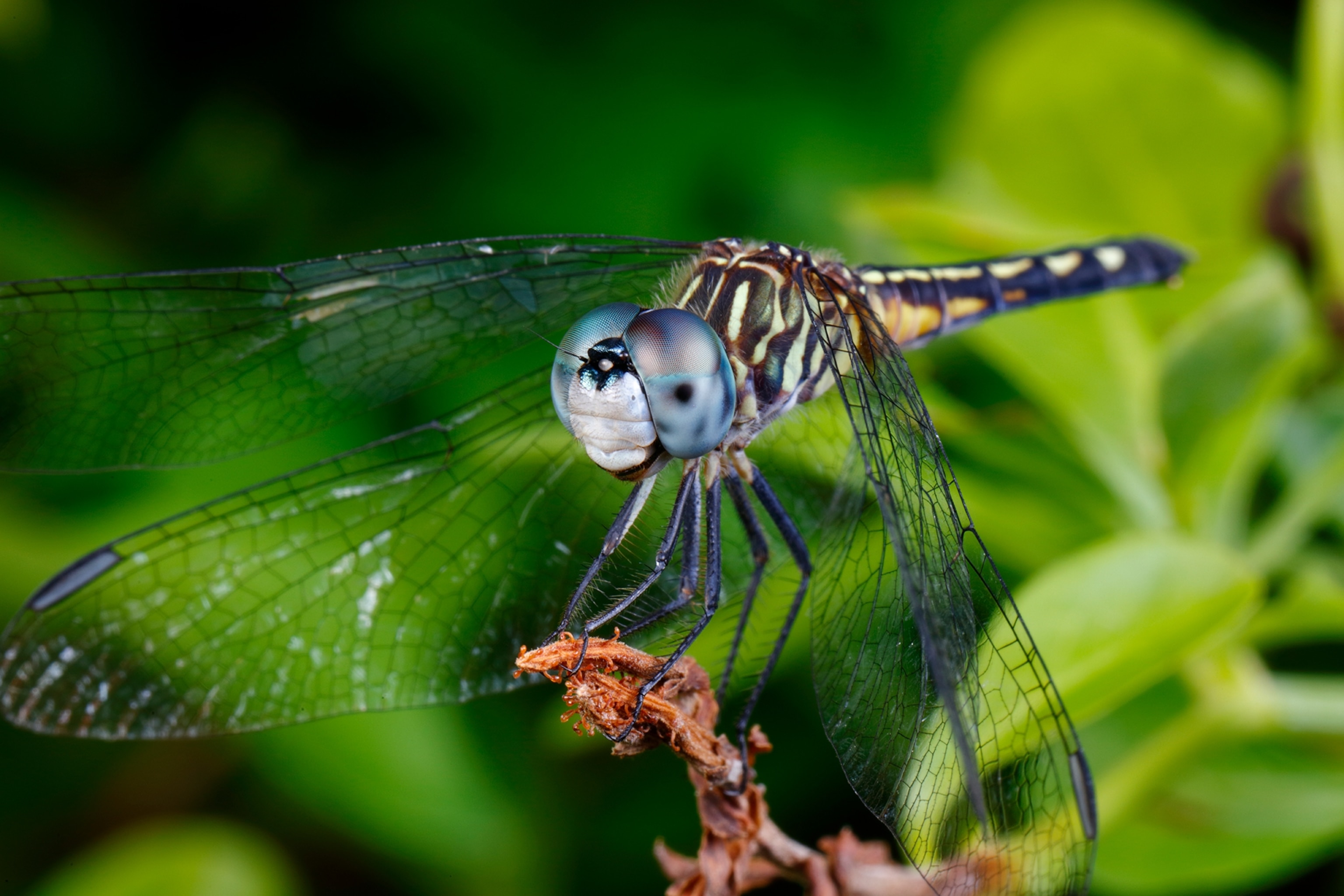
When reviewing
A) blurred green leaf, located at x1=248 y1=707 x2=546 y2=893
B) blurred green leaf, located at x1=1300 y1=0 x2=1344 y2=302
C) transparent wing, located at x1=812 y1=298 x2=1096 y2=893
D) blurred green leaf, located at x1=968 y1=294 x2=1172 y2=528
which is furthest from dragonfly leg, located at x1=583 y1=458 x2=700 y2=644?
blurred green leaf, located at x1=1300 y1=0 x2=1344 y2=302

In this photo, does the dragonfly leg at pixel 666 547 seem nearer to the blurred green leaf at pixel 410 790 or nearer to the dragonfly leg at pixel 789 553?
the dragonfly leg at pixel 789 553

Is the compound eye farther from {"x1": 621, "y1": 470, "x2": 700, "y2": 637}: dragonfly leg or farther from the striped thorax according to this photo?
{"x1": 621, "y1": 470, "x2": 700, "y2": 637}: dragonfly leg

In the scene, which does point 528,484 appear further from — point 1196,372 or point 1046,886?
point 1196,372

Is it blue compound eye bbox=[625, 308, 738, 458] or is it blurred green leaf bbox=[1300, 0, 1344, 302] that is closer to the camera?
blue compound eye bbox=[625, 308, 738, 458]

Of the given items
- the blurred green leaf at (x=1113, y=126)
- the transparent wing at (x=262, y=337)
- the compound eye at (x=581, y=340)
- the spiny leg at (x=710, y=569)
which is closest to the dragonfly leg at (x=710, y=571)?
the spiny leg at (x=710, y=569)

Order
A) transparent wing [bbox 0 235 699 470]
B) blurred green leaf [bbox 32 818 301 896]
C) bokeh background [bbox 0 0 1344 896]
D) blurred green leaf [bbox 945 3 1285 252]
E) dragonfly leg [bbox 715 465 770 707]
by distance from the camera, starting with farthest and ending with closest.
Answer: blurred green leaf [bbox 945 3 1285 252] → blurred green leaf [bbox 32 818 301 896] → bokeh background [bbox 0 0 1344 896] → transparent wing [bbox 0 235 699 470] → dragonfly leg [bbox 715 465 770 707]

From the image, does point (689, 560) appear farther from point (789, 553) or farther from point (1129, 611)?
point (1129, 611)
